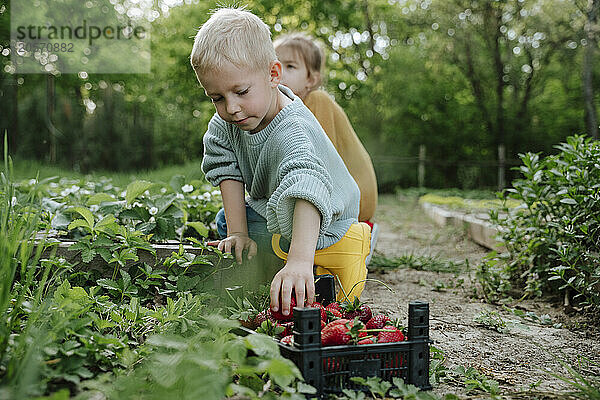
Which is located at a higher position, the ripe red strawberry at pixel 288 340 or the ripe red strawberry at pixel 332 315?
the ripe red strawberry at pixel 332 315

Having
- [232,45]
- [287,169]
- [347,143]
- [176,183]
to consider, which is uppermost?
[232,45]

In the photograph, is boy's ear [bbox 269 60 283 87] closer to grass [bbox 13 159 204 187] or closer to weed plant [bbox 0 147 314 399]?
weed plant [bbox 0 147 314 399]

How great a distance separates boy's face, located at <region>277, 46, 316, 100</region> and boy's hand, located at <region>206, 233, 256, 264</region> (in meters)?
1.53

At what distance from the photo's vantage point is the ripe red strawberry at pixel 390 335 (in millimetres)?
1559

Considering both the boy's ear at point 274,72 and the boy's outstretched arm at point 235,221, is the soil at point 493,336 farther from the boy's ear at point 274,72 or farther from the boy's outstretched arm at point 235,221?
the boy's ear at point 274,72

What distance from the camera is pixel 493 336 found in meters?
2.35

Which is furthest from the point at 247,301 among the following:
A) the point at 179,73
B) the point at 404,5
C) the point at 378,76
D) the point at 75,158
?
the point at 404,5

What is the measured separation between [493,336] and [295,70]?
83.0 inches

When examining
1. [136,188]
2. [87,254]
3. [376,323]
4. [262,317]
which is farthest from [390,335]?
[136,188]

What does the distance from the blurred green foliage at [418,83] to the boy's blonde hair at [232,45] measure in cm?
1116

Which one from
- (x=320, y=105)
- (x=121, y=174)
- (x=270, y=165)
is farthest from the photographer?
(x=121, y=174)

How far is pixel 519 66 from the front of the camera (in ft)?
58.4

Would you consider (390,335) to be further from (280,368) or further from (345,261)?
(345,261)

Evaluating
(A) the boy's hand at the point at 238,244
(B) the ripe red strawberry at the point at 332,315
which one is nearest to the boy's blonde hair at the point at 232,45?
(A) the boy's hand at the point at 238,244
